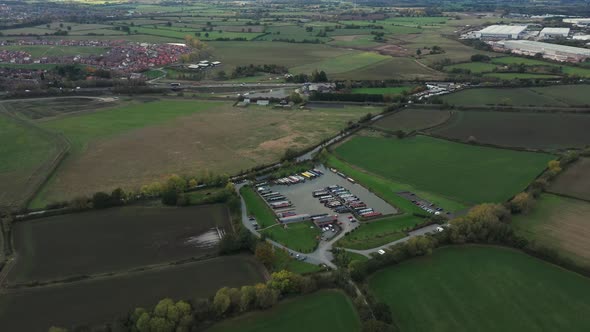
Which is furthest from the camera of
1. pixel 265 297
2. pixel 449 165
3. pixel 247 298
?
pixel 449 165

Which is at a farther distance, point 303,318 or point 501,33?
point 501,33

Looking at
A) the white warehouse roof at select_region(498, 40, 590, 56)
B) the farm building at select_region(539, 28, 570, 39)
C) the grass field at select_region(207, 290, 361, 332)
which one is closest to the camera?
the grass field at select_region(207, 290, 361, 332)

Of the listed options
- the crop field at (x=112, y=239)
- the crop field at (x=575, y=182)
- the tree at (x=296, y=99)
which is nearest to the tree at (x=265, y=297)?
the crop field at (x=112, y=239)

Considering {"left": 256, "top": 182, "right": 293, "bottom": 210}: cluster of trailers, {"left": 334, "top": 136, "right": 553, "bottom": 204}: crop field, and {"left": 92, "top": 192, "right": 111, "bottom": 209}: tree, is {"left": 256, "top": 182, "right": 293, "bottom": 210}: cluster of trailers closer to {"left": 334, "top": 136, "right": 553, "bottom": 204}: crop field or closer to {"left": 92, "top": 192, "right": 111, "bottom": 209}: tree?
{"left": 334, "top": 136, "right": 553, "bottom": 204}: crop field

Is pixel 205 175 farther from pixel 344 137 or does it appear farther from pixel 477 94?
pixel 477 94

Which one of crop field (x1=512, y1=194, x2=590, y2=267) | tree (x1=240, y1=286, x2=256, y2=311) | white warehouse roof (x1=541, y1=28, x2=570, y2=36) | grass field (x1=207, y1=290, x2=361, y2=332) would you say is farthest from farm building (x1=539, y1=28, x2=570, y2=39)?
tree (x1=240, y1=286, x2=256, y2=311)

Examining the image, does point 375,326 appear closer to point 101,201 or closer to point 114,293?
point 114,293

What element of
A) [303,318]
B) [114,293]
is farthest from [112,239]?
[303,318]
